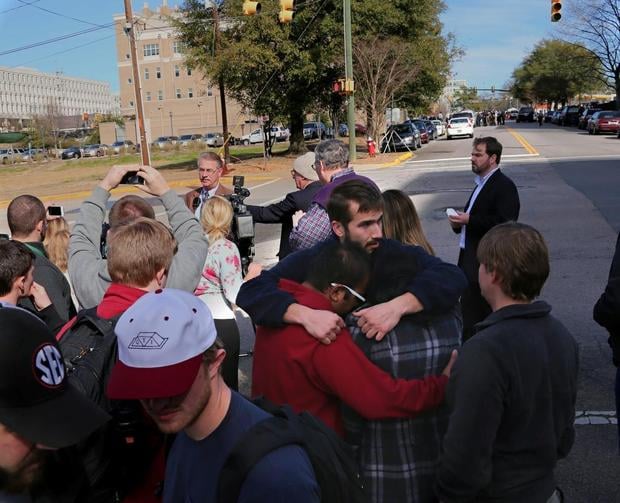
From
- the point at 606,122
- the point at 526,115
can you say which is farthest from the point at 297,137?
the point at 526,115

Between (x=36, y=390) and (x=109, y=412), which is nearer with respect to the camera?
(x=36, y=390)

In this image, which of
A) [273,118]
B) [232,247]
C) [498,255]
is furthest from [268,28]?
[498,255]

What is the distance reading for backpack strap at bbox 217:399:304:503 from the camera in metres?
1.36

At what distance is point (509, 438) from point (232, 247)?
102 inches

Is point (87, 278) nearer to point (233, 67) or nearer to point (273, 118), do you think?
point (233, 67)

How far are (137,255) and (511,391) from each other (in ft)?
4.75

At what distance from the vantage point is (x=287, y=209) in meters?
4.88

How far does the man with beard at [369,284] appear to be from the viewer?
209cm

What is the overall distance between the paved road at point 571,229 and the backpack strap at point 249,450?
110 inches

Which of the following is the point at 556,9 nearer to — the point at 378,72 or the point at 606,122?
the point at 378,72

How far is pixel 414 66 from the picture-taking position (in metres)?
34.6

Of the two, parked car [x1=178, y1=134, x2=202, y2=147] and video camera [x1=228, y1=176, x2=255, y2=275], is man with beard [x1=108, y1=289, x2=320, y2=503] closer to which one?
video camera [x1=228, y1=176, x2=255, y2=275]

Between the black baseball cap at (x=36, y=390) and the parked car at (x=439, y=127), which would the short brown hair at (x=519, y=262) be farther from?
the parked car at (x=439, y=127)

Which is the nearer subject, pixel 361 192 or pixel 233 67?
pixel 361 192
